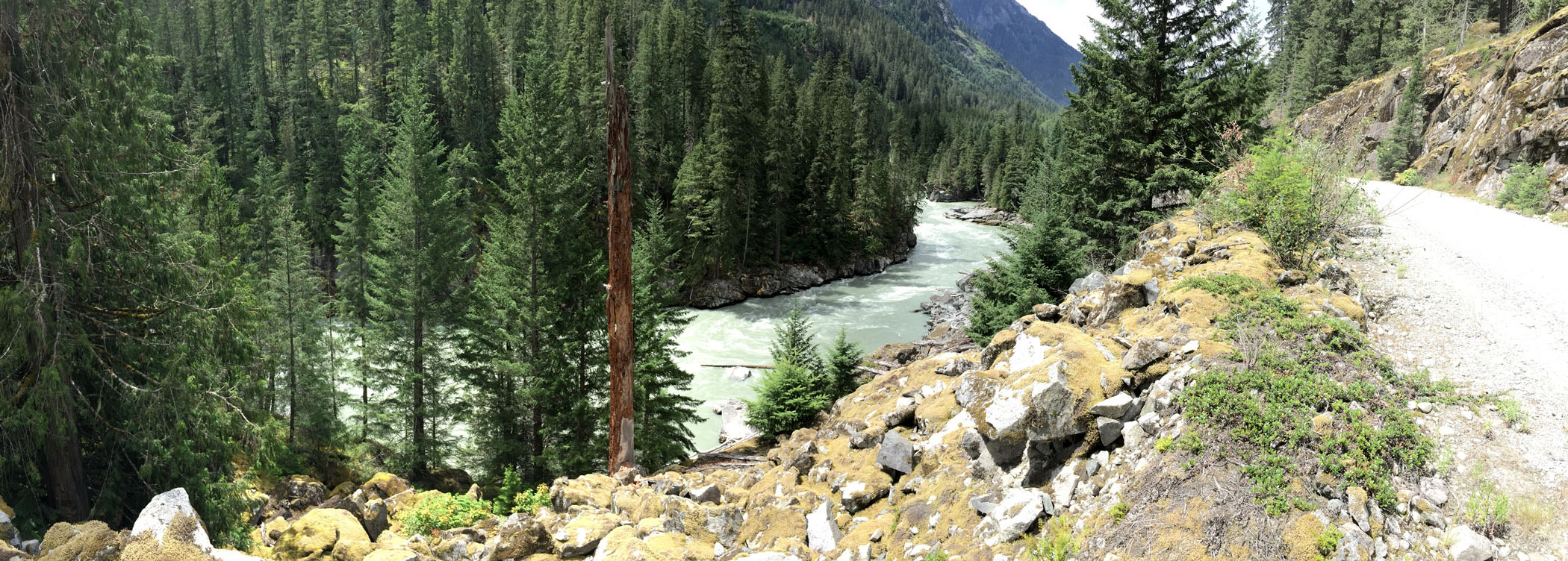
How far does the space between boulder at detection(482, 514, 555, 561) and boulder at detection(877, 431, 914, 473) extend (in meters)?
3.93

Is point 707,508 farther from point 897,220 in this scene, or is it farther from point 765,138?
point 897,220

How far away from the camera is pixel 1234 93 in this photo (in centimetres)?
1308

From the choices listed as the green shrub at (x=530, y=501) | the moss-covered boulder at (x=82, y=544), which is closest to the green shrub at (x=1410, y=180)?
the green shrub at (x=530, y=501)

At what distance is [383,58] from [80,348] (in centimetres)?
6382

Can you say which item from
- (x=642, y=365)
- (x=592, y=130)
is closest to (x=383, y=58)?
(x=592, y=130)

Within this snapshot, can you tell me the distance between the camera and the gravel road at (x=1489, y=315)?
4.75 metres

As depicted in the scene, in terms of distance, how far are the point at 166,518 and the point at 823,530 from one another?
5488mm

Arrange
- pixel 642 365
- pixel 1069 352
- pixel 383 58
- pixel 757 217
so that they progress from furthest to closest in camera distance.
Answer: pixel 383 58, pixel 757 217, pixel 642 365, pixel 1069 352

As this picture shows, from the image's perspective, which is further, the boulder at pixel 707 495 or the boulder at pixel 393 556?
the boulder at pixel 707 495

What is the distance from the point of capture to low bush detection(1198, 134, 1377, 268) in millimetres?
8211

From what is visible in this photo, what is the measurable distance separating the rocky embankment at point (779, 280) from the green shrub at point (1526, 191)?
1188 inches

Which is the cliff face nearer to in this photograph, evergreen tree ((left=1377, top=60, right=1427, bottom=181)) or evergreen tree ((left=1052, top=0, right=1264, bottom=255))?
evergreen tree ((left=1377, top=60, right=1427, bottom=181))

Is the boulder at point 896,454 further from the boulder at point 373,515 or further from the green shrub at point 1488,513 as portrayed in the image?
the boulder at point 373,515

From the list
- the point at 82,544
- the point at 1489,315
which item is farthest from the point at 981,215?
the point at 82,544
